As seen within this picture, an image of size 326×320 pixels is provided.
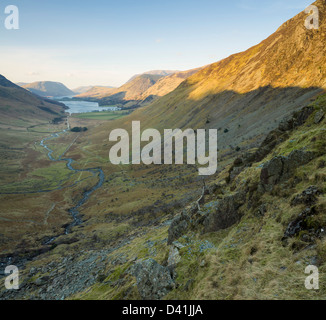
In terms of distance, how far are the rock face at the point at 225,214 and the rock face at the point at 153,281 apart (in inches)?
225

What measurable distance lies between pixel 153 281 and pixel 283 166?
40.2 feet

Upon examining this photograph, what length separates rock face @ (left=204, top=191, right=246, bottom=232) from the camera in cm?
1712

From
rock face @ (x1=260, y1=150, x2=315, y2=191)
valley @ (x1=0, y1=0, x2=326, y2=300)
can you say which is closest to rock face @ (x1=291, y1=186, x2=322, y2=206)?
valley @ (x1=0, y1=0, x2=326, y2=300)

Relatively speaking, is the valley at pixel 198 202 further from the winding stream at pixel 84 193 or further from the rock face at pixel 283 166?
the winding stream at pixel 84 193

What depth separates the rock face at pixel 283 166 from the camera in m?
15.0

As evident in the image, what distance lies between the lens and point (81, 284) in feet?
84.3

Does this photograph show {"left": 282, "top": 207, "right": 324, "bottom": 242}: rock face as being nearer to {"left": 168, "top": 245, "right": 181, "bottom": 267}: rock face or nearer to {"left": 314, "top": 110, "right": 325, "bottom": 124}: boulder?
{"left": 168, "top": 245, "right": 181, "bottom": 267}: rock face

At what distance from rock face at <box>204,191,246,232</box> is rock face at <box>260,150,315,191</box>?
263 cm

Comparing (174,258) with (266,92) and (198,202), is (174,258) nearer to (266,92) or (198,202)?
(198,202)

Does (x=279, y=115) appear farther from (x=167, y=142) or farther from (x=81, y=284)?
(x=81, y=284)

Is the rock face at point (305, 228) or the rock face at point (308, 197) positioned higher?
the rock face at point (308, 197)

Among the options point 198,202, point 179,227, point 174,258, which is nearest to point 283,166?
point 198,202

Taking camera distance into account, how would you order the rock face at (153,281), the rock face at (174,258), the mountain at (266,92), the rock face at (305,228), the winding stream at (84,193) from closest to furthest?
the rock face at (305,228) < the rock face at (153,281) < the rock face at (174,258) < the winding stream at (84,193) < the mountain at (266,92)

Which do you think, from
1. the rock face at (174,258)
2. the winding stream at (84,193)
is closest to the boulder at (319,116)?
the rock face at (174,258)
